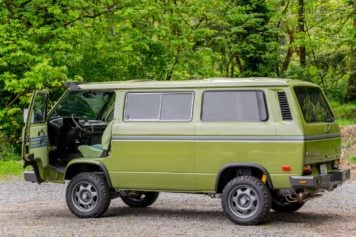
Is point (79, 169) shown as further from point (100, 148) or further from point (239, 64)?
point (239, 64)

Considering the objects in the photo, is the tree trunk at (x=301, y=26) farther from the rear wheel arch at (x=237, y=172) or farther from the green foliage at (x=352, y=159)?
the rear wheel arch at (x=237, y=172)

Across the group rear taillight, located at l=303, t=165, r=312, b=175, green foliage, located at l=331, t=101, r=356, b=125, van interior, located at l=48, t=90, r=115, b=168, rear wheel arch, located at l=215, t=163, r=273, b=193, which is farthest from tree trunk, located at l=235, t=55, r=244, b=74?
rear taillight, located at l=303, t=165, r=312, b=175

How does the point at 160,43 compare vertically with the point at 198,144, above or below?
above

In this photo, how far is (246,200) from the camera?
32.0 feet

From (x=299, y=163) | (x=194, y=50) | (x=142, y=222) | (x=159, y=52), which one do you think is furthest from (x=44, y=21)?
(x=299, y=163)

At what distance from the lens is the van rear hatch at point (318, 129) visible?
9508 millimetres

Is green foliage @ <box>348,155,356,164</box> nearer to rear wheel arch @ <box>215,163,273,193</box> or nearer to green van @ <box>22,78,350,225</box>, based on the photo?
green van @ <box>22,78,350,225</box>

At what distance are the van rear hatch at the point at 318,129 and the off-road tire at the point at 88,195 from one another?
335 cm

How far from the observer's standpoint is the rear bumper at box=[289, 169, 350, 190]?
923 cm

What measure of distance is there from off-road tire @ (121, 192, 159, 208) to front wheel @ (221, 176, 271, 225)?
8.15 feet

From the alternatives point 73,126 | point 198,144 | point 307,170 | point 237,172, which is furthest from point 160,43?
point 307,170

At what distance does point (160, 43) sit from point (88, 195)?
46.2 ft

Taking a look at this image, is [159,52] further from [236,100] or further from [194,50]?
[236,100]

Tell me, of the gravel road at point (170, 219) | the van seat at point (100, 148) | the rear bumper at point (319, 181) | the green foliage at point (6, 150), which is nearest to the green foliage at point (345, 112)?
the gravel road at point (170, 219)
